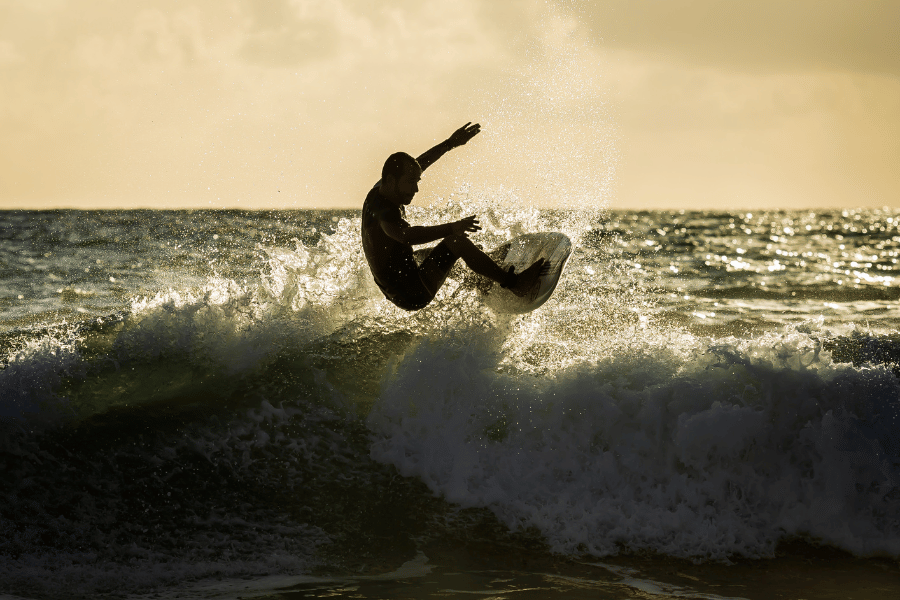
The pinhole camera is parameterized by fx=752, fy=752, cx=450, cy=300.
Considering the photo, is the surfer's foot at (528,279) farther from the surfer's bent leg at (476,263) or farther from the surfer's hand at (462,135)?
the surfer's hand at (462,135)

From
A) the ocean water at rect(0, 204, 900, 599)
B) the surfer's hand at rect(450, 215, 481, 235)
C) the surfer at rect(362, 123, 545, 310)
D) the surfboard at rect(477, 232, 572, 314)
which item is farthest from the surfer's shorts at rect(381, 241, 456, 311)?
the surfer's hand at rect(450, 215, 481, 235)

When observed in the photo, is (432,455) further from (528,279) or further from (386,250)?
(528,279)

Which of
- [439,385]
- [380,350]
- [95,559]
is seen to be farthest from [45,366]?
[439,385]

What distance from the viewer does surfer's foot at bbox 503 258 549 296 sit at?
7277mm

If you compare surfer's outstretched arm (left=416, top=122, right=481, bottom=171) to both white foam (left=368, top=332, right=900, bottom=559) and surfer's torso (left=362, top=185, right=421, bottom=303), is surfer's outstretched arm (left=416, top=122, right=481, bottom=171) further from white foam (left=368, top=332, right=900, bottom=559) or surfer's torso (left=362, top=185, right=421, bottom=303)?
white foam (left=368, top=332, right=900, bottom=559)

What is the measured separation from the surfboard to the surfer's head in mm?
1279

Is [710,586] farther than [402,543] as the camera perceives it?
No

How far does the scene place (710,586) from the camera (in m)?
5.14

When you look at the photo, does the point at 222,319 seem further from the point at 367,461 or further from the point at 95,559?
the point at 95,559

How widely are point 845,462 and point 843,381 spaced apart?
765 millimetres

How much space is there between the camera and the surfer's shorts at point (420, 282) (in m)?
7.04

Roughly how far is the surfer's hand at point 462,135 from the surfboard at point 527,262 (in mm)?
1200

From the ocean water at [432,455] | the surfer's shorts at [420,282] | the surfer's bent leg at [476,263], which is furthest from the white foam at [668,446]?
the surfer's bent leg at [476,263]

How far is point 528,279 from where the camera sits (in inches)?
288
